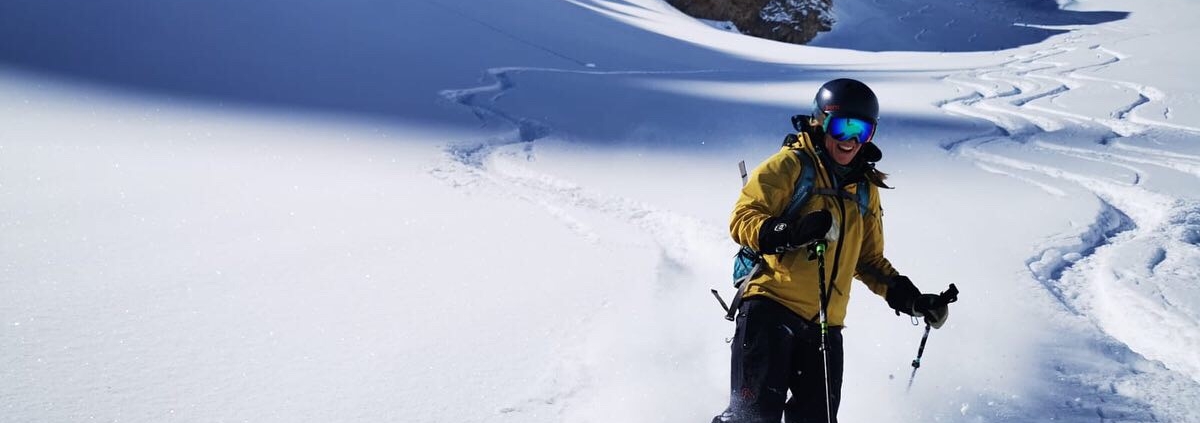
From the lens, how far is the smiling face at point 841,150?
2.78 m

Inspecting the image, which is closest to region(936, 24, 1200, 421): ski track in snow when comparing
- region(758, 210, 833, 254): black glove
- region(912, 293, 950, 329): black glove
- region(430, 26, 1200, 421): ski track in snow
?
region(430, 26, 1200, 421): ski track in snow

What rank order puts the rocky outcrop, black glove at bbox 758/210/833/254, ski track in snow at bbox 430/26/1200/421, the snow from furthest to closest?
1. the rocky outcrop
2. ski track in snow at bbox 430/26/1200/421
3. the snow
4. black glove at bbox 758/210/833/254

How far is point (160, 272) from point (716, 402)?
9.60 feet

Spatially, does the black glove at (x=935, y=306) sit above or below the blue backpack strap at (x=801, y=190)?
below

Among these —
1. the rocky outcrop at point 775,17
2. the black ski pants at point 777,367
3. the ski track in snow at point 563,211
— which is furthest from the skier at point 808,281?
the rocky outcrop at point 775,17

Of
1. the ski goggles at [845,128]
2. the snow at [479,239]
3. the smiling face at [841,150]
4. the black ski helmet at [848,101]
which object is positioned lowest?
the snow at [479,239]

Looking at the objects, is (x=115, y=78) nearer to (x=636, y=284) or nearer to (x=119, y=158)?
(x=119, y=158)

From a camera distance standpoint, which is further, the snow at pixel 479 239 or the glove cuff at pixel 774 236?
the snow at pixel 479 239

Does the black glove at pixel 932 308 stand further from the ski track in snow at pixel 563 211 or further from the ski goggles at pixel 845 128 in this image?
the ski track in snow at pixel 563 211

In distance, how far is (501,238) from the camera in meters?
5.51

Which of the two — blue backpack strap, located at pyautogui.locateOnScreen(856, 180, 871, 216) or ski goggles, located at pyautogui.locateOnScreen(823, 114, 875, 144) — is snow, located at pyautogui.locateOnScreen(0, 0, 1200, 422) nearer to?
blue backpack strap, located at pyautogui.locateOnScreen(856, 180, 871, 216)

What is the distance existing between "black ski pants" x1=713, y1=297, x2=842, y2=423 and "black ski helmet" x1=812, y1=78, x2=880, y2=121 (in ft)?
2.27

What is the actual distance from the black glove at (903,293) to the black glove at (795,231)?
2.30ft

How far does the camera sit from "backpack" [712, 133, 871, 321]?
2.71 meters
